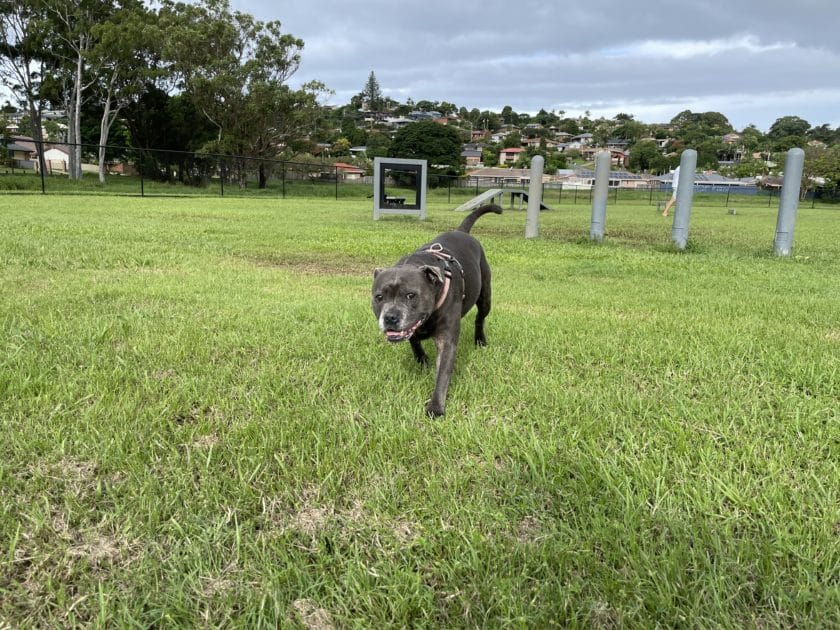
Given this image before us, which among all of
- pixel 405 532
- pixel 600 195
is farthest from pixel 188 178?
pixel 405 532

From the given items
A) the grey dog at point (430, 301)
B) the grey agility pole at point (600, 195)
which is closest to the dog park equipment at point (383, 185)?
the grey agility pole at point (600, 195)

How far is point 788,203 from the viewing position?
29.2ft

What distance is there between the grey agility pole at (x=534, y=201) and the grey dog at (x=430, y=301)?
8572 millimetres

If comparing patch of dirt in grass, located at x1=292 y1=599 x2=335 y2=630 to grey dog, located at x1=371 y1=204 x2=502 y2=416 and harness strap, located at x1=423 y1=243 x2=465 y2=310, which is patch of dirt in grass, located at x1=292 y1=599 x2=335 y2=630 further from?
harness strap, located at x1=423 y1=243 x2=465 y2=310

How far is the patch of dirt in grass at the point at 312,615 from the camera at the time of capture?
4.57 feet

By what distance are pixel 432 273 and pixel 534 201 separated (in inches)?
391

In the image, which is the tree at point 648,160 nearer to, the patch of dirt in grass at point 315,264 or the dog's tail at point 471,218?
the patch of dirt in grass at point 315,264

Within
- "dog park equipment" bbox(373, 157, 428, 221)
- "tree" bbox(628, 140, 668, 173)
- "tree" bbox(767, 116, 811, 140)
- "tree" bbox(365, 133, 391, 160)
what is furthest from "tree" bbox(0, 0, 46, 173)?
"tree" bbox(767, 116, 811, 140)

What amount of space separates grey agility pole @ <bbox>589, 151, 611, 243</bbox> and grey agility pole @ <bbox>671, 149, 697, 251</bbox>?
51.9 inches

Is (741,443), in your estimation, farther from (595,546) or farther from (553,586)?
(553,586)

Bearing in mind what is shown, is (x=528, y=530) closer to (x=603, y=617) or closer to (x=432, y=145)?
(x=603, y=617)

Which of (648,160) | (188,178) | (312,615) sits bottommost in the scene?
(312,615)

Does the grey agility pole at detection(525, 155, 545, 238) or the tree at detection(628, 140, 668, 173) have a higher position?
the tree at detection(628, 140, 668, 173)

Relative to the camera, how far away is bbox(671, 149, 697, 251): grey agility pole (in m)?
9.54
